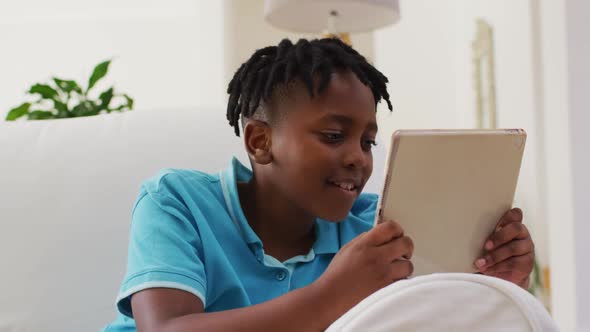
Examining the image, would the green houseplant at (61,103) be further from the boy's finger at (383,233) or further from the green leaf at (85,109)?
the boy's finger at (383,233)

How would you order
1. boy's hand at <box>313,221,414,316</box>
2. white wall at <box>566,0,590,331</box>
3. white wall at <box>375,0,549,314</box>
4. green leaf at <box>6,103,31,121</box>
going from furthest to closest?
white wall at <box>375,0,549,314</box> → green leaf at <box>6,103,31,121</box> → white wall at <box>566,0,590,331</box> → boy's hand at <box>313,221,414,316</box>

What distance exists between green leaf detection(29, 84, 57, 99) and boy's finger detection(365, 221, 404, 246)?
5.24ft

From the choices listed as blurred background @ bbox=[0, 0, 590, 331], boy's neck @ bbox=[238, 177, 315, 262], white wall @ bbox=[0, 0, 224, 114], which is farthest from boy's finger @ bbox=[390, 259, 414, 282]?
white wall @ bbox=[0, 0, 224, 114]

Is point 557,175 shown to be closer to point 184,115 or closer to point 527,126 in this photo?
point 527,126

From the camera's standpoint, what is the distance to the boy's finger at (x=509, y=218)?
0.88 meters

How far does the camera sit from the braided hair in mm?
925

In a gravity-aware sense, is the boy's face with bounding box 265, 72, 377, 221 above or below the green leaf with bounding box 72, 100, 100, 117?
below

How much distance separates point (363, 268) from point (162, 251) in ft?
0.80

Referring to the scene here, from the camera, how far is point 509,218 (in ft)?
2.90

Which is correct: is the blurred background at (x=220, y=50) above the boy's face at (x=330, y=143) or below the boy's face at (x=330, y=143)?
above

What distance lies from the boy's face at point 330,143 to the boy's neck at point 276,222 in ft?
0.24

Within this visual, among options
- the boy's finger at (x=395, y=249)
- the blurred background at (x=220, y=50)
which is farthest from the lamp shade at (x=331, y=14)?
the boy's finger at (x=395, y=249)

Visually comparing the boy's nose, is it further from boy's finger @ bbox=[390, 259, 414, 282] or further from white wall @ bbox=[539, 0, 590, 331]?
white wall @ bbox=[539, 0, 590, 331]

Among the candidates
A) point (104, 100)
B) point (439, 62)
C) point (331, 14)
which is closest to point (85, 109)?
point (104, 100)
